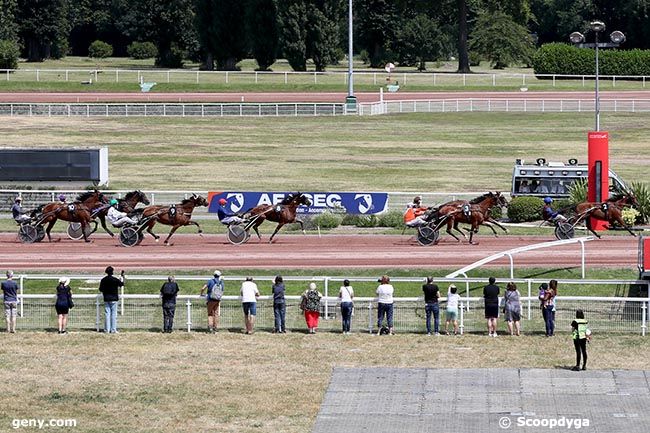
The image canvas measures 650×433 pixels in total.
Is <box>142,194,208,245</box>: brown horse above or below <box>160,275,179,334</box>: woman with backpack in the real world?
above

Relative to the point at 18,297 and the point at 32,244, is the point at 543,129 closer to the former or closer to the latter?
the point at 32,244

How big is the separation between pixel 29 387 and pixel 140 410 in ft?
7.83

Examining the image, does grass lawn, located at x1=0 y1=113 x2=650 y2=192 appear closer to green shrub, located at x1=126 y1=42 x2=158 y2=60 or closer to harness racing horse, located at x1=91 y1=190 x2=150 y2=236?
harness racing horse, located at x1=91 y1=190 x2=150 y2=236

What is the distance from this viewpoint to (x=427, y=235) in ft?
111

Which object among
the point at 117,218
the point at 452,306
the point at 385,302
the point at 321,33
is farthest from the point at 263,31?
the point at 452,306

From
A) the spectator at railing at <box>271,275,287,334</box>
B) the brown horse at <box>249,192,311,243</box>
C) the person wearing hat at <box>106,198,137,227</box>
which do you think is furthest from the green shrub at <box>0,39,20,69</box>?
the spectator at railing at <box>271,275,287,334</box>

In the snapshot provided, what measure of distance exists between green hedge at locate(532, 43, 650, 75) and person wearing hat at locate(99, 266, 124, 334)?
6185cm

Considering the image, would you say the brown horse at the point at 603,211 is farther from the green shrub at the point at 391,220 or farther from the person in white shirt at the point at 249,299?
the person in white shirt at the point at 249,299

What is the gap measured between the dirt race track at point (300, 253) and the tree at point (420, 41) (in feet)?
195

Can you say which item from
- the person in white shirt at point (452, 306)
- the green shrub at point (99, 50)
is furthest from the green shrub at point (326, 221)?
the green shrub at point (99, 50)

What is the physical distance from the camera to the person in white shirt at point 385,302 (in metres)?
24.5

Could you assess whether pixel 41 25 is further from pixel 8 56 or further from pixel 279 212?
pixel 279 212

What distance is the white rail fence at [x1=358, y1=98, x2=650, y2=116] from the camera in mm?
68875

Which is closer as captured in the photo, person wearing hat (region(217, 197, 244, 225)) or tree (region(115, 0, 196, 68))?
person wearing hat (region(217, 197, 244, 225))
